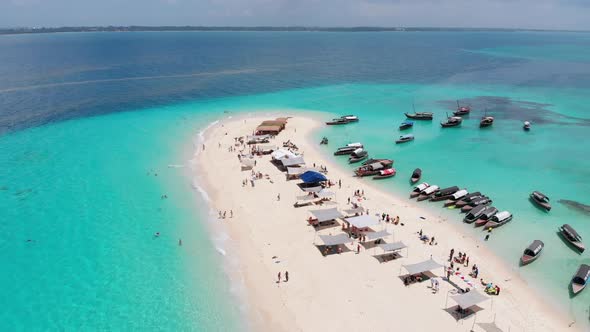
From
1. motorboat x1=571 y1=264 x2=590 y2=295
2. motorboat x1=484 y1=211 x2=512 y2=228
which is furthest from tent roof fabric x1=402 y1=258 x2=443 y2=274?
motorboat x1=484 y1=211 x2=512 y2=228

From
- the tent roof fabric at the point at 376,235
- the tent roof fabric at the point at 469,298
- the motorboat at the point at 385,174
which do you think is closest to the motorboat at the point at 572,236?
the tent roof fabric at the point at 469,298

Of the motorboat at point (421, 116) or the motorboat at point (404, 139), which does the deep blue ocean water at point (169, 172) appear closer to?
A: the motorboat at point (404, 139)

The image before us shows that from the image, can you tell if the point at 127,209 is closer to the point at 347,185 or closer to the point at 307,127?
the point at 347,185

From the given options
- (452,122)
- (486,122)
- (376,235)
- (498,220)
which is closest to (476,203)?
(498,220)

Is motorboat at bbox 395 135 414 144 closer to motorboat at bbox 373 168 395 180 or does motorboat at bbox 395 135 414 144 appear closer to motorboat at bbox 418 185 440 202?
motorboat at bbox 373 168 395 180

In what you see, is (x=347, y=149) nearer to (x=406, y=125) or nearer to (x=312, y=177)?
(x=312, y=177)

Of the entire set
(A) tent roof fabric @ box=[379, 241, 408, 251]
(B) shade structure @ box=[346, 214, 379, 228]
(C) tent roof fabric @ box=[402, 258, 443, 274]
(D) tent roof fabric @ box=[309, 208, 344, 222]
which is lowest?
(C) tent roof fabric @ box=[402, 258, 443, 274]
